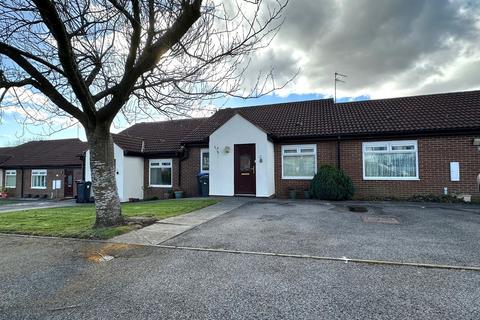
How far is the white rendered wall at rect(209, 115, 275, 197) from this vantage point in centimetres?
1217

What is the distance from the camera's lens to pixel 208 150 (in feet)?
47.6

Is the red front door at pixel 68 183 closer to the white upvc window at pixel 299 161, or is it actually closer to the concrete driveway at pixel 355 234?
the white upvc window at pixel 299 161

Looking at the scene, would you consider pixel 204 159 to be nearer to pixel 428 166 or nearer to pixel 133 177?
pixel 133 177

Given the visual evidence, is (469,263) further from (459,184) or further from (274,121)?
(274,121)

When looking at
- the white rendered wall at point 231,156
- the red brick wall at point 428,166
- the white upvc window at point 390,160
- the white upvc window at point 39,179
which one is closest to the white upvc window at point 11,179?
the white upvc window at point 39,179

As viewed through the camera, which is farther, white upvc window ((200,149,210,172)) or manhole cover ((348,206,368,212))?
white upvc window ((200,149,210,172))

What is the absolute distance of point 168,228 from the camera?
6.50 m

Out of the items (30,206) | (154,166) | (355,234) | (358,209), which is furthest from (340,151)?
(30,206)

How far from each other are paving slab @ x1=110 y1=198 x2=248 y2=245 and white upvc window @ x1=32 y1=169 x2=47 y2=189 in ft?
62.9

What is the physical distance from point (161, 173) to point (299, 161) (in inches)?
319

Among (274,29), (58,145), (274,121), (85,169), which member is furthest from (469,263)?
(58,145)

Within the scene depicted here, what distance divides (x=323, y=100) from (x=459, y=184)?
812 centimetres

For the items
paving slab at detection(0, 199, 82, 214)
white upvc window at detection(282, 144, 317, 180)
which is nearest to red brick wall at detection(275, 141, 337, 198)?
white upvc window at detection(282, 144, 317, 180)

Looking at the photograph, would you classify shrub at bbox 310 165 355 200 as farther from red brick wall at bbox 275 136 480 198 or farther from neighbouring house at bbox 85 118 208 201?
neighbouring house at bbox 85 118 208 201
